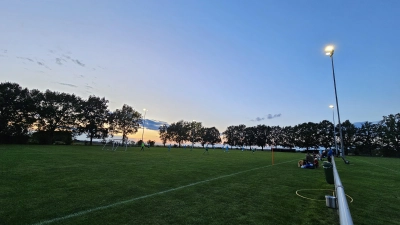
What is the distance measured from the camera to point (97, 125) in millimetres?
71062

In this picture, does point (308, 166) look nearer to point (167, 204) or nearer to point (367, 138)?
point (167, 204)

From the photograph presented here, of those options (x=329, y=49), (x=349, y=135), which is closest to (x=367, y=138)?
(x=349, y=135)

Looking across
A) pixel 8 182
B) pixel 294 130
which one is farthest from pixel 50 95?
pixel 294 130

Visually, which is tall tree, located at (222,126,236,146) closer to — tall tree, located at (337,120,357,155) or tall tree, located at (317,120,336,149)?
tall tree, located at (317,120,336,149)

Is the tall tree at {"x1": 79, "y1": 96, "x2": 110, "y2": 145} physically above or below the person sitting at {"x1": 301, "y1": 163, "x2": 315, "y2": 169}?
above

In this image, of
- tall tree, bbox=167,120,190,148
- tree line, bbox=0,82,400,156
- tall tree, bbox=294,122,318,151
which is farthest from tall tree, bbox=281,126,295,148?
tall tree, bbox=167,120,190,148

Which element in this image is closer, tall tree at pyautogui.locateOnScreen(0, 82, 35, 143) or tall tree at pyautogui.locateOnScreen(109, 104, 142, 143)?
tall tree at pyautogui.locateOnScreen(0, 82, 35, 143)

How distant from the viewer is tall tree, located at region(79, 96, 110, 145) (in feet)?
224

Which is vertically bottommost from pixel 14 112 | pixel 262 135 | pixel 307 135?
pixel 307 135

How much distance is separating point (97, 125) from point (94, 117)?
2.84 m

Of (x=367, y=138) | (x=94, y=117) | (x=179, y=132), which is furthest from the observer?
(x=179, y=132)

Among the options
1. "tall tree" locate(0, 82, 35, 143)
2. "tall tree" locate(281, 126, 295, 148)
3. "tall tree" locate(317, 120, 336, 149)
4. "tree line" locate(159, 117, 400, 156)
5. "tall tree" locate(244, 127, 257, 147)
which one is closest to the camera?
"tall tree" locate(0, 82, 35, 143)

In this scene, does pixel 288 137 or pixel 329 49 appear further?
pixel 288 137

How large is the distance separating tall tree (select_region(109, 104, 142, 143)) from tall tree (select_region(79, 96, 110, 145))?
2820 mm
